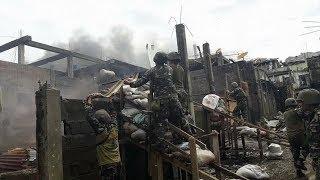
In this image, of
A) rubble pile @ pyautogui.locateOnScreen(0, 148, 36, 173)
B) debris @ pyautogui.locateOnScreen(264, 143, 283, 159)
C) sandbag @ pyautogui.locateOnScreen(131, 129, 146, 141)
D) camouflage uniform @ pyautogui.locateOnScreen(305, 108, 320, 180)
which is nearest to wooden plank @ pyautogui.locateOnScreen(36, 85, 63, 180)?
rubble pile @ pyautogui.locateOnScreen(0, 148, 36, 173)

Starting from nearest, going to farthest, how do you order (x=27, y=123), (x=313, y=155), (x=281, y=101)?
(x=313, y=155), (x=27, y=123), (x=281, y=101)

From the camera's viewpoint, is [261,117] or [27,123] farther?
[261,117]

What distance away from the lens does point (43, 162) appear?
5.11 m

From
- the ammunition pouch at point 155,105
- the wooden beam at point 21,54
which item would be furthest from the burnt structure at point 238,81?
the ammunition pouch at point 155,105

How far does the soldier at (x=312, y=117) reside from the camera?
4.89m

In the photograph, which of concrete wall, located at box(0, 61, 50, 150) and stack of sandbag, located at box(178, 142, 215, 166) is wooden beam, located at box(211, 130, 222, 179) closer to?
stack of sandbag, located at box(178, 142, 215, 166)

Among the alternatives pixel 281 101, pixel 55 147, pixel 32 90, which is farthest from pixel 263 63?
pixel 55 147

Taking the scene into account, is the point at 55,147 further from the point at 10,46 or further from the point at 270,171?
the point at 10,46

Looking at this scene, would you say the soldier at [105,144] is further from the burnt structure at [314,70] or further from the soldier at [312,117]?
the burnt structure at [314,70]

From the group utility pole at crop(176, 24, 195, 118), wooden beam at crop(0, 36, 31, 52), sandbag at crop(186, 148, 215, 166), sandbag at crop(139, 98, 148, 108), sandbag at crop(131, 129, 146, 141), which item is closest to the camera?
sandbag at crop(186, 148, 215, 166)

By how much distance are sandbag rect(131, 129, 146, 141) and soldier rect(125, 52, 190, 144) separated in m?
0.49

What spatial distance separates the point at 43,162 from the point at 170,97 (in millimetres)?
2620

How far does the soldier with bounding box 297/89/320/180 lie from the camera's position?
4891 millimetres

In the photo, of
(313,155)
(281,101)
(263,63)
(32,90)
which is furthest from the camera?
(263,63)
